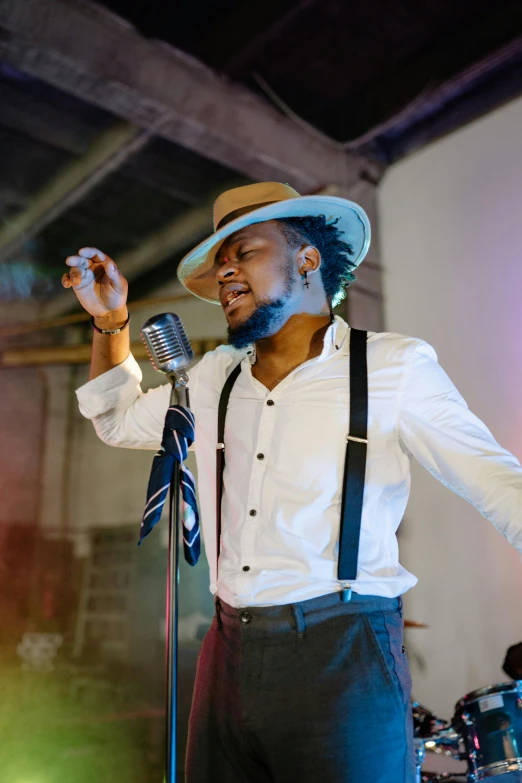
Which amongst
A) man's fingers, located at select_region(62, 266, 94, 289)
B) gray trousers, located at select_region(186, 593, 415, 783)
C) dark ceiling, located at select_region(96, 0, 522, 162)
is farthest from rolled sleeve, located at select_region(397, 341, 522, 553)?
dark ceiling, located at select_region(96, 0, 522, 162)

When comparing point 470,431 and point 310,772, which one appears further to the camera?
point 470,431

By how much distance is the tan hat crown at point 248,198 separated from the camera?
1.78m

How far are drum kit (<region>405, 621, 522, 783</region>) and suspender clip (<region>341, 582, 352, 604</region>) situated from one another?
113 centimetres

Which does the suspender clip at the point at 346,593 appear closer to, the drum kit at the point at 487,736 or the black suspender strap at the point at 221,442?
the black suspender strap at the point at 221,442

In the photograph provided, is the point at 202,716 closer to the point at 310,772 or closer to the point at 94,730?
the point at 310,772

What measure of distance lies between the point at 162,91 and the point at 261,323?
2174 millimetres

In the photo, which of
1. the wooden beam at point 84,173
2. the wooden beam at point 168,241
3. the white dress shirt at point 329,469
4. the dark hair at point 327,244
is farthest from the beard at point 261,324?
the wooden beam at point 84,173

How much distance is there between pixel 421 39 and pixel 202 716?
346cm

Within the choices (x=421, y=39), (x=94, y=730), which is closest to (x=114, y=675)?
(x=94, y=730)

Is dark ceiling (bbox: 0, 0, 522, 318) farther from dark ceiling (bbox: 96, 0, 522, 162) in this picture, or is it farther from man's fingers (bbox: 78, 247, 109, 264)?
man's fingers (bbox: 78, 247, 109, 264)

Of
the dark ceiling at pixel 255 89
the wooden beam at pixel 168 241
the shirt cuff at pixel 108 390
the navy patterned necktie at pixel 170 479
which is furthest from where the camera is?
the wooden beam at pixel 168 241

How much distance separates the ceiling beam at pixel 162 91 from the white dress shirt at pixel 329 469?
7.02 feet

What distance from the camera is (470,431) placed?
1.36 metres

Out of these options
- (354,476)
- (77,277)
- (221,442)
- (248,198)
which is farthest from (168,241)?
(354,476)
